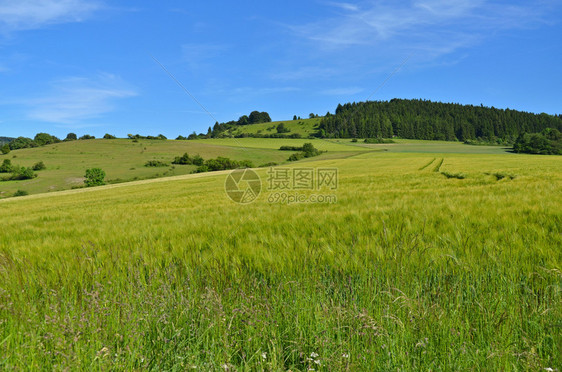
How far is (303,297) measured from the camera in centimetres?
249

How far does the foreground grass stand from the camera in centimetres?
180

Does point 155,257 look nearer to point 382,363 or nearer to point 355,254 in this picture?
point 355,254

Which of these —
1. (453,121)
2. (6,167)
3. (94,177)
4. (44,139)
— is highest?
(453,121)

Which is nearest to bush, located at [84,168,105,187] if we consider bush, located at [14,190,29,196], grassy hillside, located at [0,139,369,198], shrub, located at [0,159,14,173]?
grassy hillside, located at [0,139,369,198]

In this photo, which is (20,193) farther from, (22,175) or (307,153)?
(307,153)

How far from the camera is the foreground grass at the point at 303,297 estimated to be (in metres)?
1.80

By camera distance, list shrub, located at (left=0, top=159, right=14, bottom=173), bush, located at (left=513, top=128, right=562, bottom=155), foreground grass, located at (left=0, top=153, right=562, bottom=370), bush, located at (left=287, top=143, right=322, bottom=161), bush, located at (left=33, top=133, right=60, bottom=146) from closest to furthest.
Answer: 1. foreground grass, located at (left=0, top=153, right=562, bottom=370)
2. bush, located at (left=287, top=143, right=322, bottom=161)
3. bush, located at (left=513, top=128, right=562, bottom=155)
4. shrub, located at (left=0, top=159, right=14, bottom=173)
5. bush, located at (left=33, top=133, right=60, bottom=146)

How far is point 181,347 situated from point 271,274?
45.5 inches

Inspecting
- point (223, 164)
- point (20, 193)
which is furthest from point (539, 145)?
point (20, 193)

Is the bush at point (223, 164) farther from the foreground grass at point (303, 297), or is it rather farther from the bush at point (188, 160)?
the foreground grass at point (303, 297)

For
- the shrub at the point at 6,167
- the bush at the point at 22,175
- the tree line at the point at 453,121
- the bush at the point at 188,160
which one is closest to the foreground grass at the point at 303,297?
the bush at the point at 188,160

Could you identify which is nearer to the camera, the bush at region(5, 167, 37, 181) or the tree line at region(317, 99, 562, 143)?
the bush at region(5, 167, 37, 181)

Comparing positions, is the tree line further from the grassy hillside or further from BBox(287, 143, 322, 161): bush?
the grassy hillside

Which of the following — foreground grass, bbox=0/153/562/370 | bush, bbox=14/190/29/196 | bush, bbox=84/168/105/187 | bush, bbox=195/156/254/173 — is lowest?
bush, bbox=14/190/29/196
